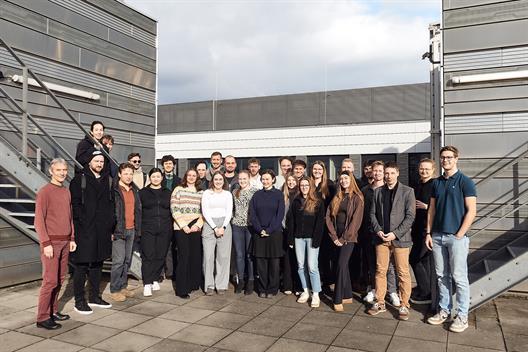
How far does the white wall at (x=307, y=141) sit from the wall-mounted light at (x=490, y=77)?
11.0m

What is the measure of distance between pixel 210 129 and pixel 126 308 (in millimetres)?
16342

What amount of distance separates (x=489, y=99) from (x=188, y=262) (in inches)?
190

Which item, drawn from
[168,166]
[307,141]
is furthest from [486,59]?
[307,141]

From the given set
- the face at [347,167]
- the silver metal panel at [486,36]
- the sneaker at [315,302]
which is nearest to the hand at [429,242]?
the face at [347,167]

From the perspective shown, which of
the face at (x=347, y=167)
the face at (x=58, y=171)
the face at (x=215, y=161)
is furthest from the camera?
the face at (x=215, y=161)

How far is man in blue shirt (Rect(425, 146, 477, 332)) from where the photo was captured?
434 centimetres

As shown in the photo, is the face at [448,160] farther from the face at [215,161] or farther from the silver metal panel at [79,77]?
the silver metal panel at [79,77]

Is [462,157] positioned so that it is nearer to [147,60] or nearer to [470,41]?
[470,41]

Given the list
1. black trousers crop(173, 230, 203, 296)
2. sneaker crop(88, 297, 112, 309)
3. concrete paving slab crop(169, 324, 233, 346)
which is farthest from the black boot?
sneaker crop(88, 297, 112, 309)

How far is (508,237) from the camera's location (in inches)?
226

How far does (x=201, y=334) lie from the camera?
4207 millimetres

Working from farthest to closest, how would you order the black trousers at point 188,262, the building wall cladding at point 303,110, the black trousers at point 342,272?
1. the building wall cladding at point 303,110
2. the black trousers at point 188,262
3. the black trousers at point 342,272

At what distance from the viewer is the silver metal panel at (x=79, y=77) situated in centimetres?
627

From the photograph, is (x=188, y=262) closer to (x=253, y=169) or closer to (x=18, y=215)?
(x=253, y=169)
